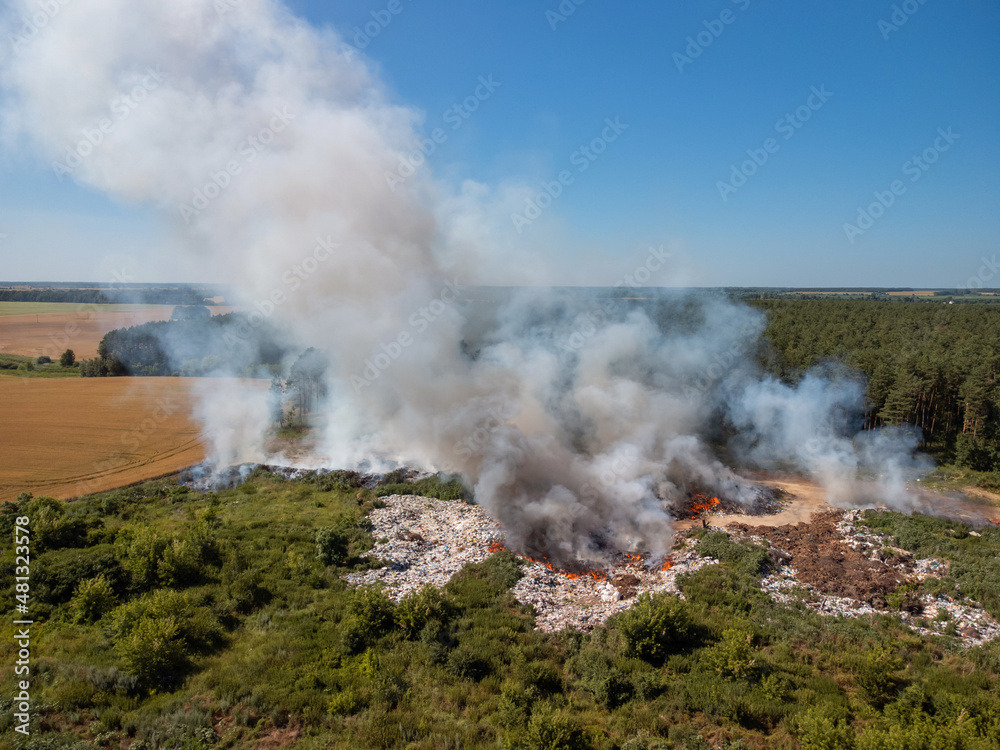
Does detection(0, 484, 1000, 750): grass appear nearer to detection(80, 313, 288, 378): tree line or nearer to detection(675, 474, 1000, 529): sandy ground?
detection(675, 474, 1000, 529): sandy ground

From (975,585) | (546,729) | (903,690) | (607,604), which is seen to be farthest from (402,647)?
(975,585)

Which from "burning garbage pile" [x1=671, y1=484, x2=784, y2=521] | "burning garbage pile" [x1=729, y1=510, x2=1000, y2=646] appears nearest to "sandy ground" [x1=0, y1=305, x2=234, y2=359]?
"burning garbage pile" [x1=671, y1=484, x2=784, y2=521]

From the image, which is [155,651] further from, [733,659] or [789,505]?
[789,505]

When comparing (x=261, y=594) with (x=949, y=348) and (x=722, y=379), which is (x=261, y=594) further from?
(x=949, y=348)

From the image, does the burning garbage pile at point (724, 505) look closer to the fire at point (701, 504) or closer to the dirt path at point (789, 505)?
the fire at point (701, 504)

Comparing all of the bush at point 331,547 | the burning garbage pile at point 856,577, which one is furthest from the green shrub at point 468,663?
the burning garbage pile at point 856,577

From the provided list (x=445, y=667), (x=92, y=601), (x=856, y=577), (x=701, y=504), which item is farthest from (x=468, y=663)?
(x=701, y=504)

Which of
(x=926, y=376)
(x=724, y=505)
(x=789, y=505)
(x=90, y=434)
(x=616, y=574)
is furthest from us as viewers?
(x=90, y=434)
